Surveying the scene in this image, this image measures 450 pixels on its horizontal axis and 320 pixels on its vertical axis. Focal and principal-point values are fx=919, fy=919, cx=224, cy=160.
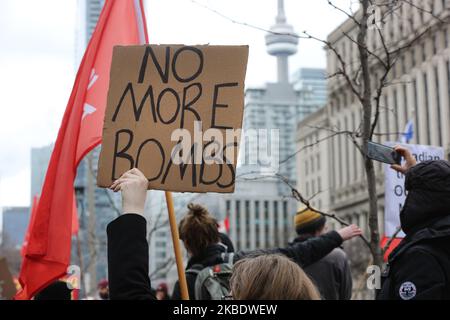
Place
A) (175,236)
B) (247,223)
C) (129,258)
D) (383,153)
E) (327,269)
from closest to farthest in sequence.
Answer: (129,258), (175,236), (383,153), (327,269), (247,223)

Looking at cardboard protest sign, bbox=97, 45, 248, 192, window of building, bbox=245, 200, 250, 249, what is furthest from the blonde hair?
window of building, bbox=245, 200, 250, 249

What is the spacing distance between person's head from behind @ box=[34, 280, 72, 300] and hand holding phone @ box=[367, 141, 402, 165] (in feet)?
9.29

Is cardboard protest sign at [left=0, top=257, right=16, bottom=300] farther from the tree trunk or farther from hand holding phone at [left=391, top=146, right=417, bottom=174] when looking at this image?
hand holding phone at [left=391, top=146, right=417, bottom=174]

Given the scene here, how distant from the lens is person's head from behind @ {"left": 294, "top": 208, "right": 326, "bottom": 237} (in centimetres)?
638

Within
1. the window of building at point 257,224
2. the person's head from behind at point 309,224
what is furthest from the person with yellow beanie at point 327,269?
the window of building at point 257,224

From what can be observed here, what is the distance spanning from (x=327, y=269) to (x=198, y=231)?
1.00 meters

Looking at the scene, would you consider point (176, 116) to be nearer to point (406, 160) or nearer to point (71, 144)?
point (406, 160)

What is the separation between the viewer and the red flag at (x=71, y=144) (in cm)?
584

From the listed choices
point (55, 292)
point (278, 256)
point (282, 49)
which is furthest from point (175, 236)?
point (282, 49)

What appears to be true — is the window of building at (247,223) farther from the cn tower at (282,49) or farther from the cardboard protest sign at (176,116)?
the cardboard protest sign at (176,116)

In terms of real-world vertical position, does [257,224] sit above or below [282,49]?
below

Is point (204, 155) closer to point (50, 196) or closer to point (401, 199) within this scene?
point (50, 196)

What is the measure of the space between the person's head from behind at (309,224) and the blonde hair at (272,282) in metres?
3.54

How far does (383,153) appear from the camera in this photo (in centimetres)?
481
